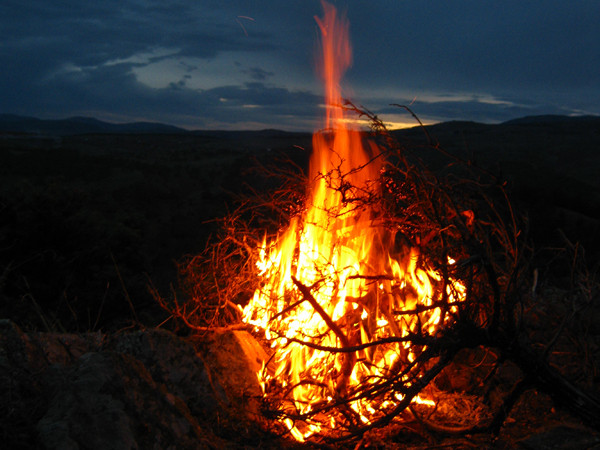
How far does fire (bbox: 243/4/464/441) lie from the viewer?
2713 mm

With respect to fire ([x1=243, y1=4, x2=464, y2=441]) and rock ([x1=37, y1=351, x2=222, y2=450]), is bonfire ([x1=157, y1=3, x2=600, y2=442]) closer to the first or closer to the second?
fire ([x1=243, y1=4, x2=464, y2=441])

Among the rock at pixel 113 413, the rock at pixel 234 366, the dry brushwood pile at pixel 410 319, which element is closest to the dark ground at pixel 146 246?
the dry brushwood pile at pixel 410 319

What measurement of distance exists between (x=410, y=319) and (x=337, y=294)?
0.52 metres

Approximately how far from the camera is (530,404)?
115 inches

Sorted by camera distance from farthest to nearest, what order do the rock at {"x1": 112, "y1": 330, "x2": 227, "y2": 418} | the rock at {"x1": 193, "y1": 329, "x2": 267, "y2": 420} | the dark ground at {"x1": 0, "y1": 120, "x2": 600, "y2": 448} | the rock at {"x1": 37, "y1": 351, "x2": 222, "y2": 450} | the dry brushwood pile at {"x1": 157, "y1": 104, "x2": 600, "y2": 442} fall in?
1. the dark ground at {"x1": 0, "y1": 120, "x2": 600, "y2": 448}
2. the rock at {"x1": 193, "y1": 329, "x2": 267, "y2": 420}
3. the rock at {"x1": 112, "y1": 330, "x2": 227, "y2": 418}
4. the dry brushwood pile at {"x1": 157, "y1": 104, "x2": 600, "y2": 442}
5. the rock at {"x1": 37, "y1": 351, "x2": 222, "y2": 450}

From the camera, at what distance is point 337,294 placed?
9.70 ft

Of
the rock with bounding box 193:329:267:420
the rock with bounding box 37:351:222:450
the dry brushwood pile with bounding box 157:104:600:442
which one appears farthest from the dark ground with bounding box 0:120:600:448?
the rock with bounding box 37:351:222:450

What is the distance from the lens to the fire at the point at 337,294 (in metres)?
2.71

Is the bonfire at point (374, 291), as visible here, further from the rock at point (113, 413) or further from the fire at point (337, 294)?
the rock at point (113, 413)

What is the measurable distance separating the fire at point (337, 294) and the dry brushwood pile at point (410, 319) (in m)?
0.01

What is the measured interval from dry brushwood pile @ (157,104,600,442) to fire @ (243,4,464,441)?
14 millimetres

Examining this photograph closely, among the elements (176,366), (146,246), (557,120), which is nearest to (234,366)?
(176,366)

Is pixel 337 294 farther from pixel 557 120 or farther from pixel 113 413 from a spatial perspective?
pixel 557 120

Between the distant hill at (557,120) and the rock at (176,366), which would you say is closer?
the rock at (176,366)
